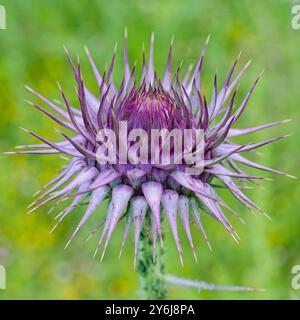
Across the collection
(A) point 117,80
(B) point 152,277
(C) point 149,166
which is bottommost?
(B) point 152,277

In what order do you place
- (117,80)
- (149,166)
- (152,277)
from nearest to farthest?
(149,166) < (152,277) < (117,80)

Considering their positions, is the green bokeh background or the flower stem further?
the green bokeh background

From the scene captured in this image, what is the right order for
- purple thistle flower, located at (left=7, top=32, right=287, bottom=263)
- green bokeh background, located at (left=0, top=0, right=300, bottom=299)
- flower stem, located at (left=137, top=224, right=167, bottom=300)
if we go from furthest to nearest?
green bokeh background, located at (left=0, top=0, right=300, bottom=299) < flower stem, located at (left=137, top=224, right=167, bottom=300) < purple thistle flower, located at (left=7, top=32, right=287, bottom=263)

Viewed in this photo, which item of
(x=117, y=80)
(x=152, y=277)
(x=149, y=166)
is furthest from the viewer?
(x=117, y=80)

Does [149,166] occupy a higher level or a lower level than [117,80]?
lower

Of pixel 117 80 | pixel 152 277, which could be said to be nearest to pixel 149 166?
pixel 152 277

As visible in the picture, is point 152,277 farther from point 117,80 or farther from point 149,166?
point 117,80

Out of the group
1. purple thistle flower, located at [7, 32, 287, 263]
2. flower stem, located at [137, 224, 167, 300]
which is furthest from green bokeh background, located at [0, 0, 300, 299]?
purple thistle flower, located at [7, 32, 287, 263]

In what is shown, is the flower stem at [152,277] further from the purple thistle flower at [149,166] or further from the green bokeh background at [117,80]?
the green bokeh background at [117,80]

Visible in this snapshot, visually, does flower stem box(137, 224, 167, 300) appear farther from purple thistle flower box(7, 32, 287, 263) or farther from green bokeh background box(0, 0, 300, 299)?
green bokeh background box(0, 0, 300, 299)
